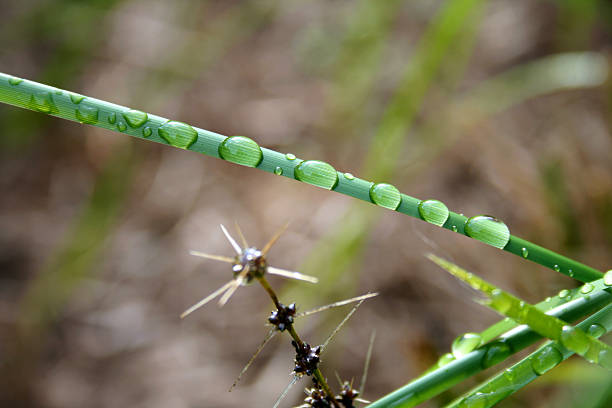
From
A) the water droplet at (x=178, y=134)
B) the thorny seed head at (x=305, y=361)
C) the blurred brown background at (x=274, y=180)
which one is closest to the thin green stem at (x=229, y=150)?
the water droplet at (x=178, y=134)

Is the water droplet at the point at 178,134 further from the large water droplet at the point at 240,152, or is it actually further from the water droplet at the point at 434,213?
the water droplet at the point at 434,213

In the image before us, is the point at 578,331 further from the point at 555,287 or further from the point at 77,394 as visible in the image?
the point at 77,394

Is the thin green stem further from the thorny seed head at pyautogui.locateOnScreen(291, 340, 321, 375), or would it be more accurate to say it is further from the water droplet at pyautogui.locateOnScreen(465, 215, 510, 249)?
the thorny seed head at pyautogui.locateOnScreen(291, 340, 321, 375)

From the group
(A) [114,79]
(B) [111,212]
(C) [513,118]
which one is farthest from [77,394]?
(C) [513,118]

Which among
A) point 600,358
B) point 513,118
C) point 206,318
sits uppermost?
point 513,118

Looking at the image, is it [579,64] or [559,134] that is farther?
[559,134]

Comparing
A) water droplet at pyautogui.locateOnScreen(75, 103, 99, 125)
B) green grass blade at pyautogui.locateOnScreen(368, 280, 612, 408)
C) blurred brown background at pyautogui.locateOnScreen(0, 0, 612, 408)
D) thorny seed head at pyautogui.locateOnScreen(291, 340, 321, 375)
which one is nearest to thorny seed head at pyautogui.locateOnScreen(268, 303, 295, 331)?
thorny seed head at pyautogui.locateOnScreen(291, 340, 321, 375)

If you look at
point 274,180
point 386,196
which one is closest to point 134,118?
point 386,196
